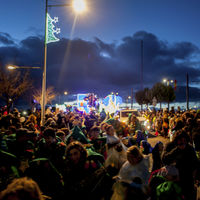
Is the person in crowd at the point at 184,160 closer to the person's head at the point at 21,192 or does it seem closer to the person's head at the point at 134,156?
the person's head at the point at 134,156

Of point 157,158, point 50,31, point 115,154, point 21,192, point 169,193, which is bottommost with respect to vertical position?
point 157,158

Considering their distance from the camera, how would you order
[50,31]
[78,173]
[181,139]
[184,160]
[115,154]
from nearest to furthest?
[78,173] → [184,160] → [181,139] → [115,154] → [50,31]

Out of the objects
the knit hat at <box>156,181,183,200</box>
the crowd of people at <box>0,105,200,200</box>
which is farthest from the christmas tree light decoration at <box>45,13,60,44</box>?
the knit hat at <box>156,181,183,200</box>

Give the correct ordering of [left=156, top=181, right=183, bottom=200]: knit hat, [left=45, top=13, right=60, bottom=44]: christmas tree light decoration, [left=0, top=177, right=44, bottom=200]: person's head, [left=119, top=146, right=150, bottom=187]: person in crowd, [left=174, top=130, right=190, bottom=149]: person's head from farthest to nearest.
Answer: [left=45, top=13, right=60, bottom=44]: christmas tree light decoration, [left=174, top=130, right=190, bottom=149]: person's head, [left=119, top=146, right=150, bottom=187]: person in crowd, [left=156, top=181, right=183, bottom=200]: knit hat, [left=0, top=177, right=44, bottom=200]: person's head

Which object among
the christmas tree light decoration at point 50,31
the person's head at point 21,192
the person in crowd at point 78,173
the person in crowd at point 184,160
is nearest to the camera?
the person's head at point 21,192

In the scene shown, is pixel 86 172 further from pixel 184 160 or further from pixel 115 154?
pixel 184 160

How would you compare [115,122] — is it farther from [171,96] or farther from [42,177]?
[171,96]

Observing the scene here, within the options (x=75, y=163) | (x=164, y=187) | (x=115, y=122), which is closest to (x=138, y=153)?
(x=164, y=187)

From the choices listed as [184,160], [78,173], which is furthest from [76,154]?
[184,160]

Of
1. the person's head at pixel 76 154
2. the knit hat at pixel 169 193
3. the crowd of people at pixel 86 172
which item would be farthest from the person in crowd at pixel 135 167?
the person's head at pixel 76 154

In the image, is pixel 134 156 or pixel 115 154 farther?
pixel 115 154

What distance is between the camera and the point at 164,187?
2.49m

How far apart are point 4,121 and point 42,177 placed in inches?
170

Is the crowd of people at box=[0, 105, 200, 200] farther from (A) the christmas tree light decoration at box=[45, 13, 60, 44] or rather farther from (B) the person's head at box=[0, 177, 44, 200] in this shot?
(A) the christmas tree light decoration at box=[45, 13, 60, 44]
